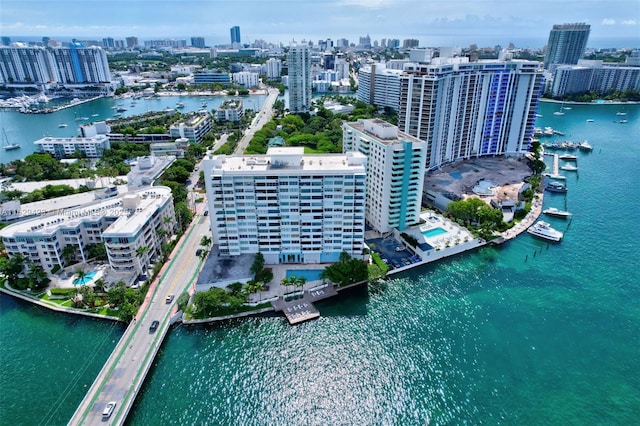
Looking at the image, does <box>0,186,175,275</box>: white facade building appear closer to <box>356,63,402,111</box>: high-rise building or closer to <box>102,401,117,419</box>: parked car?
<box>102,401,117,419</box>: parked car

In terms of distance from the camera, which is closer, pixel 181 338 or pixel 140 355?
pixel 140 355

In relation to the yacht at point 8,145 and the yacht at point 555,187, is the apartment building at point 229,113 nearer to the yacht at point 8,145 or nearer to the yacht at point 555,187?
the yacht at point 8,145

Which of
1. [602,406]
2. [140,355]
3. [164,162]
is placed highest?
[164,162]

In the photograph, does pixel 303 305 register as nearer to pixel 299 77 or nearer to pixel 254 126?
pixel 254 126

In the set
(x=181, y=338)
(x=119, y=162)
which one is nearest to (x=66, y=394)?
(x=181, y=338)

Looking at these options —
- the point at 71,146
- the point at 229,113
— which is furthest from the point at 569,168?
the point at 71,146

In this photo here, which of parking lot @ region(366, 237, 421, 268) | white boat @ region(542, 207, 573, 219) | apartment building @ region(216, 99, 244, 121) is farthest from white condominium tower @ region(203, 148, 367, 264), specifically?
apartment building @ region(216, 99, 244, 121)

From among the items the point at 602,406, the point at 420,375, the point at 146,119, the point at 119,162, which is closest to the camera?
the point at 602,406

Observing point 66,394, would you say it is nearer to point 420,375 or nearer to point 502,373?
point 420,375
